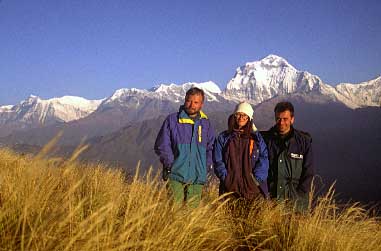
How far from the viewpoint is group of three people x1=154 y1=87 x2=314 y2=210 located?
16.0 feet

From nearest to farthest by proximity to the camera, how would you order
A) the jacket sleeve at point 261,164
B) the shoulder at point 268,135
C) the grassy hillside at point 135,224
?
the grassy hillside at point 135,224 < the jacket sleeve at point 261,164 < the shoulder at point 268,135

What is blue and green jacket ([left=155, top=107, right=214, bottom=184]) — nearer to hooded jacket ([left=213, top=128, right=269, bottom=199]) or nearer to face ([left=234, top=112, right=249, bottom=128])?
hooded jacket ([left=213, top=128, right=269, bottom=199])

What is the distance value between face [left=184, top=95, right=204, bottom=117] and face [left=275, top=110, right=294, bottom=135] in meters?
1.06

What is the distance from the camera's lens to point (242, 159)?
496 cm

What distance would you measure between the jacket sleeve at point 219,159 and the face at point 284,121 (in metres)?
0.80

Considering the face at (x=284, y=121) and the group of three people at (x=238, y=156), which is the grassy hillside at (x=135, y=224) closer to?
the group of three people at (x=238, y=156)

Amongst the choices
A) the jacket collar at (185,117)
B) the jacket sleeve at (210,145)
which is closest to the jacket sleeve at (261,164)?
the jacket sleeve at (210,145)

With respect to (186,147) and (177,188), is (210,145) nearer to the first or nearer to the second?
(186,147)

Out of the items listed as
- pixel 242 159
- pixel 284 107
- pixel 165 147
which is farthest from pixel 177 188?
pixel 284 107

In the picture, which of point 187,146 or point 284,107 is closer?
point 187,146

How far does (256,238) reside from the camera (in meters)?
3.61

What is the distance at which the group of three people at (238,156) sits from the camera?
4891 mm

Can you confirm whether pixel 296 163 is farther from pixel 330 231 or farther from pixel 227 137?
pixel 330 231

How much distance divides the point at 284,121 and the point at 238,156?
2.60ft
